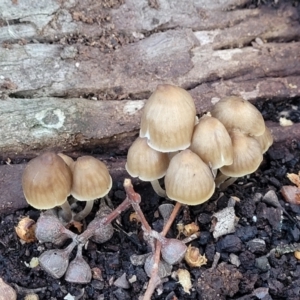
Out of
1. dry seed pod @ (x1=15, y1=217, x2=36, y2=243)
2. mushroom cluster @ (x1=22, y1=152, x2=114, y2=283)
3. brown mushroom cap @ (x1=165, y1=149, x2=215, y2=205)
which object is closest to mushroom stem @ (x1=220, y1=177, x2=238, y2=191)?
brown mushroom cap @ (x1=165, y1=149, x2=215, y2=205)

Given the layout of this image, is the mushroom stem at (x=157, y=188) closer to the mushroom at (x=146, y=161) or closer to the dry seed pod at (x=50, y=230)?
the mushroom at (x=146, y=161)

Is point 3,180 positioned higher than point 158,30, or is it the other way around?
point 158,30

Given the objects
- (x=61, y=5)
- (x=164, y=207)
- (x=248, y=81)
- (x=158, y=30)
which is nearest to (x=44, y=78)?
(x=61, y=5)

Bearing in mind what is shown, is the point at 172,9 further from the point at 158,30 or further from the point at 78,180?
the point at 78,180

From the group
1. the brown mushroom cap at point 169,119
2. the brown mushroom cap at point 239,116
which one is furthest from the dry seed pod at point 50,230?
the brown mushroom cap at point 239,116

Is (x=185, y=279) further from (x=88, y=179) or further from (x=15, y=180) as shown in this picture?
(x=15, y=180)

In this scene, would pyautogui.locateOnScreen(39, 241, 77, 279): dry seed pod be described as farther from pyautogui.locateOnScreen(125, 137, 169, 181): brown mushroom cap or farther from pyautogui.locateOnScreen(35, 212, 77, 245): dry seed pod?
pyautogui.locateOnScreen(125, 137, 169, 181): brown mushroom cap
